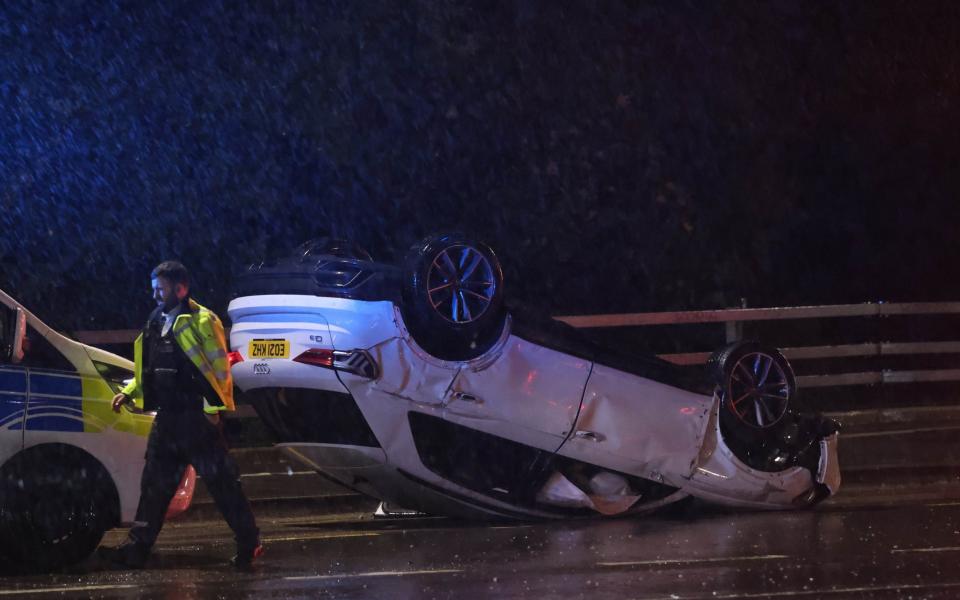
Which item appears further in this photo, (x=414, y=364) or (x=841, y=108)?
(x=841, y=108)

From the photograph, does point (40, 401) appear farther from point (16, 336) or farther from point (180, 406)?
point (180, 406)

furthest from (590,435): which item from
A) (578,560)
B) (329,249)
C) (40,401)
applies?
(40,401)

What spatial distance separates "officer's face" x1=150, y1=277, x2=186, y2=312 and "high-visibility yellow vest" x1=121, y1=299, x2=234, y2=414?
3.9 inches

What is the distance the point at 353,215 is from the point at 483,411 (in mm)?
12437

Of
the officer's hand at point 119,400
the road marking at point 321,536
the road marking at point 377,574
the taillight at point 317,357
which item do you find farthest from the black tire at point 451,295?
the officer's hand at point 119,400

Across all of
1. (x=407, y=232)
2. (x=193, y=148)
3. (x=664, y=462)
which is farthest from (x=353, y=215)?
(x=664, y=462)

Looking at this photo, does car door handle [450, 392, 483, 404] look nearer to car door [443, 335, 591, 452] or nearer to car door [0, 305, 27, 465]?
car door [443, 335, 591, 452]

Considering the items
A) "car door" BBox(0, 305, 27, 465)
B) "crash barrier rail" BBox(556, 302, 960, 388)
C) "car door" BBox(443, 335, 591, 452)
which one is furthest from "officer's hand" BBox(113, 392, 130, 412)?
"crash barrier rail" BBox(556, 302, 960, 388)

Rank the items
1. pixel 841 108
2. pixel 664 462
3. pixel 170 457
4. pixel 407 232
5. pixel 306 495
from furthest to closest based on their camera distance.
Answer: pixel 841 108, pixel 407 232, pixel 306 495, pixel 664 462, pixel 170 457

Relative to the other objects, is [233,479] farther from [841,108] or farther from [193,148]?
[841,108]

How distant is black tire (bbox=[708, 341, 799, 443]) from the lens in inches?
315

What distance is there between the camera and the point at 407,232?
19484 mm

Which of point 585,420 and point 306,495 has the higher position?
point 585,420

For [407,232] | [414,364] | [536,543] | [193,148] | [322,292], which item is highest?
[193,148]
